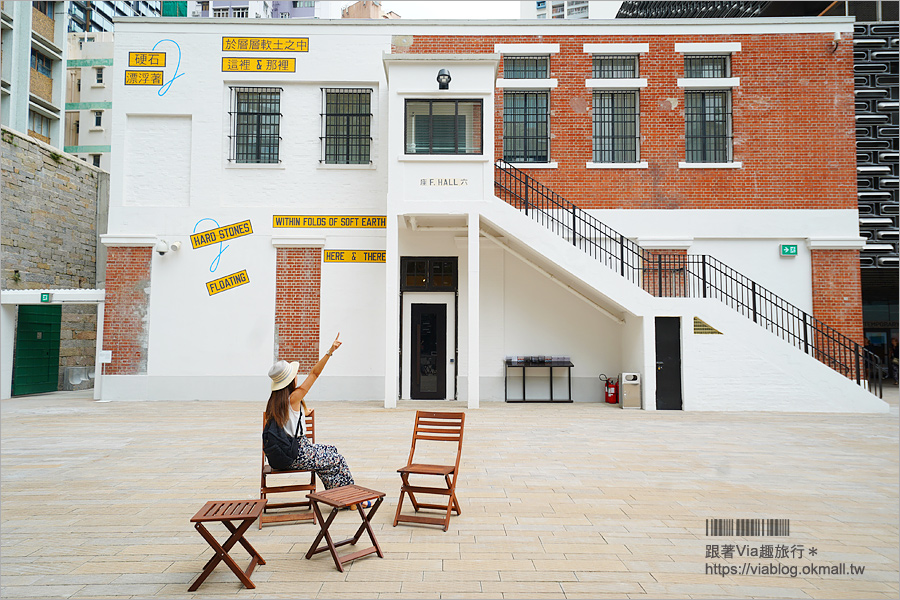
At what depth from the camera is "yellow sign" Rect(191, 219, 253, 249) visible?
16156mm

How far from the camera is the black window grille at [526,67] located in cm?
1691

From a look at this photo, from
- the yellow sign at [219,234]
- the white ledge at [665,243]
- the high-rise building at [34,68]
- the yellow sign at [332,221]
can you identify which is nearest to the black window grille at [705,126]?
the white ledge at [665,243]

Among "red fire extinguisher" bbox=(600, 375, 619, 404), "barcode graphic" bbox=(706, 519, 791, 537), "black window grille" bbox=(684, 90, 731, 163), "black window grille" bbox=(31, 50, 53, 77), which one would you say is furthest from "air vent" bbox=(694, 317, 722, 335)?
"black window grille" bbox=(31, 50, 53, 77)

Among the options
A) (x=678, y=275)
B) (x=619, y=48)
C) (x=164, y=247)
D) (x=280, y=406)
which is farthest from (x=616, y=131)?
(x=280, y=406)

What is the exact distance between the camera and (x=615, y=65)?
16922mm

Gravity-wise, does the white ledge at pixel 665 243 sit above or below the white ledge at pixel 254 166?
below

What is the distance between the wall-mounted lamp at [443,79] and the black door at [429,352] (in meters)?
5.19

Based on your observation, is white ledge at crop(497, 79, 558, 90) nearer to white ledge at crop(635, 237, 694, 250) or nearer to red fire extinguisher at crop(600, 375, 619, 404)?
white ledge at crop(635, 237, 694, 250)

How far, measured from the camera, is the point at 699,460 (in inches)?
350

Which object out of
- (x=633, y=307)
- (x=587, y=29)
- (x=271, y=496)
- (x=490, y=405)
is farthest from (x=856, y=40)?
(x=271, y=496)

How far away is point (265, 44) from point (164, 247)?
226 inches

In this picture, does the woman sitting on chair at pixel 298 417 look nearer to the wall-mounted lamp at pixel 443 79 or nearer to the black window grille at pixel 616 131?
the wall-mounted lamp at pixel 443 79

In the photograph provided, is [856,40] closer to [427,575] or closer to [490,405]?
[490,405]

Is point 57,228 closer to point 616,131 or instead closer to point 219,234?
point 219,234
